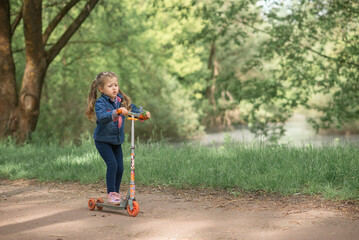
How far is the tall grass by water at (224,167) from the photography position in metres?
5.85

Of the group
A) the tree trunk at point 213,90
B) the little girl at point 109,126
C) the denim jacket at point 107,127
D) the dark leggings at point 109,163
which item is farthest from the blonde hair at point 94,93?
the tree trunk at point 213,90

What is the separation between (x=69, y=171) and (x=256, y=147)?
3440 mm

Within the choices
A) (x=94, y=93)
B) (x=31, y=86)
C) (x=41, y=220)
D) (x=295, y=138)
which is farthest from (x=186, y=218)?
(x=295, y=138)

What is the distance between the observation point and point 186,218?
4633 millimetres

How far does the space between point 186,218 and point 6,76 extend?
31.4 ft

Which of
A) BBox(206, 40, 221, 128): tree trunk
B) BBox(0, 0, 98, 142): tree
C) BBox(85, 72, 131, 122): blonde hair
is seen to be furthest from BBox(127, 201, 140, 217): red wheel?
BBox(206, 40, 221, 128): tree trunk

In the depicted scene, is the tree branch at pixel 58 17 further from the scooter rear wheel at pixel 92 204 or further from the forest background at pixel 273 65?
the scooter rear wheel at pixel 92 204

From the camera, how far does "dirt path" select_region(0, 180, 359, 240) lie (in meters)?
4.00

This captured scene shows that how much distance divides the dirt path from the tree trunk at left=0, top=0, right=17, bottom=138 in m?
6.77

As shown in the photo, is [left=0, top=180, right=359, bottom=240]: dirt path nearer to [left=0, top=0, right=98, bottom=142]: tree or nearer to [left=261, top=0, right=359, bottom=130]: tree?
A: [left=0, top=0, right=98, bottom=142]: tree

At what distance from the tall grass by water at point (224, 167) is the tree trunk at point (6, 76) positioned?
3.16m

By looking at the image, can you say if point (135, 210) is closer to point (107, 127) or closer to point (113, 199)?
point (113, 199)

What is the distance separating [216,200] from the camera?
5570mm

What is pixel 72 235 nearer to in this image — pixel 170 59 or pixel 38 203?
pixel 38 203
